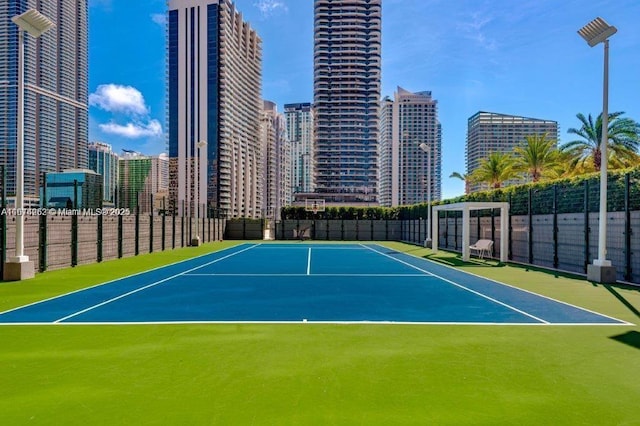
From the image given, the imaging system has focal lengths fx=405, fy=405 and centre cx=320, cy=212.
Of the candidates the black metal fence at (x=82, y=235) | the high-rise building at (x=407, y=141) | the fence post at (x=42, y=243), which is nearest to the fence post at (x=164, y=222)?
the black metal fence at (x=82, y=235)

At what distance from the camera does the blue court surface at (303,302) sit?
775cm

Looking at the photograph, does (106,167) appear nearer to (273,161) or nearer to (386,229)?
(386,229)

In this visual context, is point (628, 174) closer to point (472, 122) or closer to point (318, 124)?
point (472, 122)

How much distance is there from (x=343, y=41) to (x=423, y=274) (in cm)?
13287

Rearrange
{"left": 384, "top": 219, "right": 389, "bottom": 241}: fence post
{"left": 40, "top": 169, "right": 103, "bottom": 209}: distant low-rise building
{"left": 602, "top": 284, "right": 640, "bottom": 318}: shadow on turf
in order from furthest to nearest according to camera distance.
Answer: {"left": 384, "top": 219, "right": 389, "bottom": 241}: fence post < {"left": 40, "top": 169, "right": 103, "bottom": 209}: distant low-rise building < {"left": 602, "top": 284, "right": 640, "bottom": 318}: shadow on turf

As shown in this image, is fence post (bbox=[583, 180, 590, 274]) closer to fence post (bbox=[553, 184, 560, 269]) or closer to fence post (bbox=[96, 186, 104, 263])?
fence post (bbox=[553, 184, 560, 269])

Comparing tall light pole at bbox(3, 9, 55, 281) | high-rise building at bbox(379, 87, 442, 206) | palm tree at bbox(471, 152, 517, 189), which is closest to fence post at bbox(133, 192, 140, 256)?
tall light pole at bbox(3, 9, 55, 281)

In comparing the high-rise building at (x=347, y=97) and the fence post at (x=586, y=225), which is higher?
the high-rise building at (x=347, y=97)

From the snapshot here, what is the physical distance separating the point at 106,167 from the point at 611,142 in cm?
5269

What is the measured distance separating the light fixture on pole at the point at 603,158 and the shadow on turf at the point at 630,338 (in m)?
6.98

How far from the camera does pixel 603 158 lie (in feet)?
42.7

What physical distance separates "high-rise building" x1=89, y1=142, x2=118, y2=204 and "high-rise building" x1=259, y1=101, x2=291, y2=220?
105221 millimetres

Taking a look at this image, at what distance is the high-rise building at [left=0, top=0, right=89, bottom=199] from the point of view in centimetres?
3025

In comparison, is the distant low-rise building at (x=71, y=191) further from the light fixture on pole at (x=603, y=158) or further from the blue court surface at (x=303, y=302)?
the light fixture on pole at (x=603, y=158)
